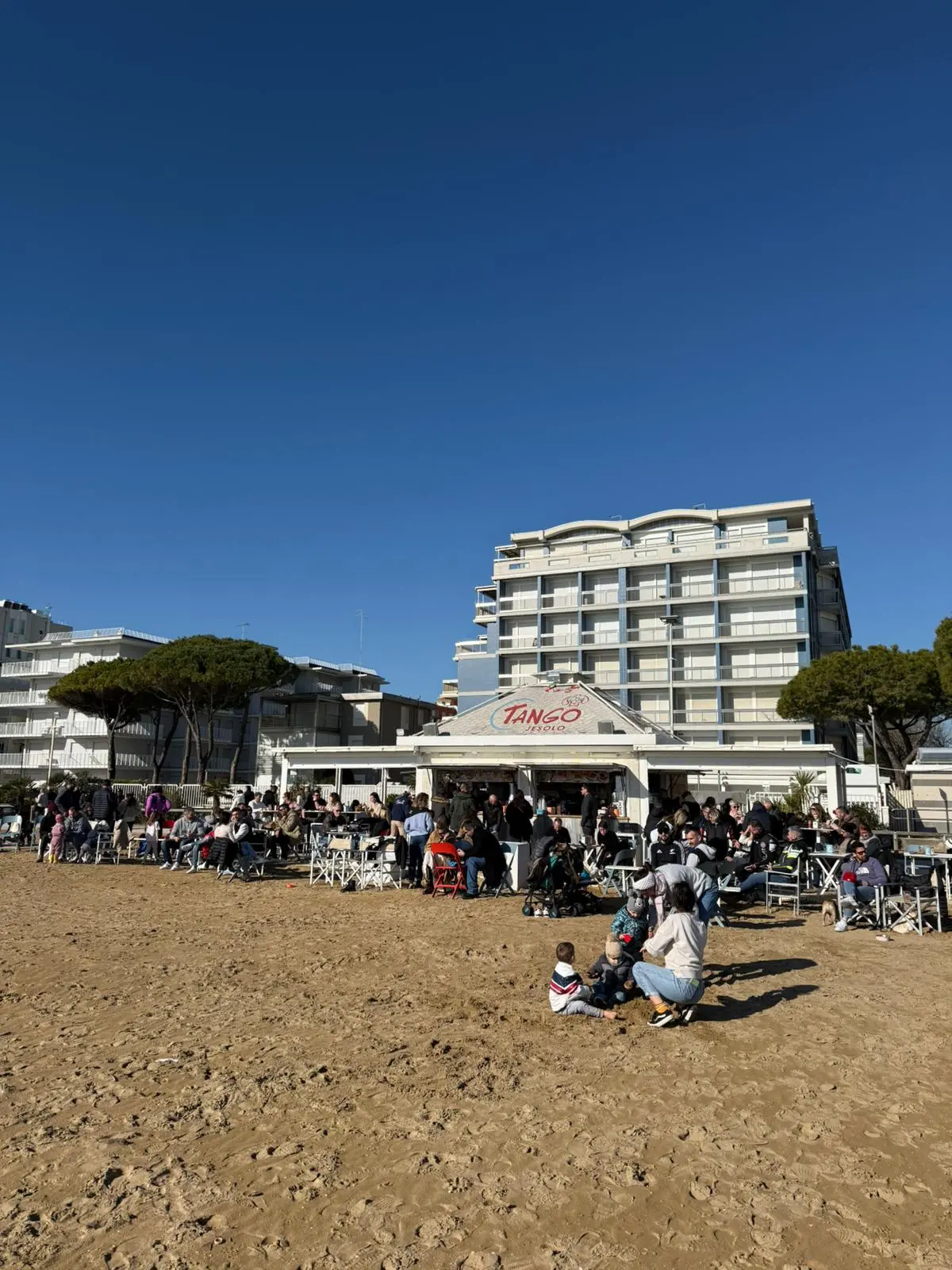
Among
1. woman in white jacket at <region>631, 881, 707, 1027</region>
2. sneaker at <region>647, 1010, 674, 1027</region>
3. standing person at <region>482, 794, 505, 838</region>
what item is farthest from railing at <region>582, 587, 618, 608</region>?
sneaker at <region>647, 1010, 674, 1027</region>

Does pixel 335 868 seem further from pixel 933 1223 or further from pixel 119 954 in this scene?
pixel 933 1223

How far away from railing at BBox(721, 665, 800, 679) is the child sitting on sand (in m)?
36.5

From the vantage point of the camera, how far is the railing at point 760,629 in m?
40.9

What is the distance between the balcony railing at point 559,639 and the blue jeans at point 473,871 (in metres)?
34.6

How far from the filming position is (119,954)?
7.95m

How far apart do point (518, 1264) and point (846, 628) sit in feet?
168

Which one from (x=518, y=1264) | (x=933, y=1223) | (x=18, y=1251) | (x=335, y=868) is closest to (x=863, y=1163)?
(x=933, y=1223)

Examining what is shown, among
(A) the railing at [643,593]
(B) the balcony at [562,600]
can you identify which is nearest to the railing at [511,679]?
(B) the balcony at [562,600]

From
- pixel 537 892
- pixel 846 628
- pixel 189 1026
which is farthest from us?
pixel 846 628

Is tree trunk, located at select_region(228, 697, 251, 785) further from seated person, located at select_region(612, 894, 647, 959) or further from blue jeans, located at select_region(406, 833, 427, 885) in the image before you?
seated person, located at select_region(612, 894, 647, 959)

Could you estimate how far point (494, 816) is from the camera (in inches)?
613

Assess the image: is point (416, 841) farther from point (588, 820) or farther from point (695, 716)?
point (695, 716)

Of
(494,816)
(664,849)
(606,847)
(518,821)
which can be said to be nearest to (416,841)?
(518,821)

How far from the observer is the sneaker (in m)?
5.99
